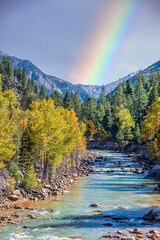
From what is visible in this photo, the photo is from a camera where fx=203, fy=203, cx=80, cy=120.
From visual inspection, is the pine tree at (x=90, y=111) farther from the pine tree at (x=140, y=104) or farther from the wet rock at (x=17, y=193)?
the wet rock at (x=17, y=193)

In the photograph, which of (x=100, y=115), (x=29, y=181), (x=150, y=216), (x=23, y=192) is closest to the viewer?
(x=150, y=216)

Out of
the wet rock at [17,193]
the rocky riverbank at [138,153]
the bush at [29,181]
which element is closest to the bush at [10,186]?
the wet rock at [17,193]

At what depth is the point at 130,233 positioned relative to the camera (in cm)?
1416

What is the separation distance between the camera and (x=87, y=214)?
61.1 ft

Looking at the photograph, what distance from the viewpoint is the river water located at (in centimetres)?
1424

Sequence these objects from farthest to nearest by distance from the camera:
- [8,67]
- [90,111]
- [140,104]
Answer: [8,67] → [90,111] → [140,104]

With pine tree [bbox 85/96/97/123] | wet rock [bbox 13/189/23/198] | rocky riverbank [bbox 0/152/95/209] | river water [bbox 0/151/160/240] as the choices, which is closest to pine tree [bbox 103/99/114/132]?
pine tree [bbox 85/96/97/123]

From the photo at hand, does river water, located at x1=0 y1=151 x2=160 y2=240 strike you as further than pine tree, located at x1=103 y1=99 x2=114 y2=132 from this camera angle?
No

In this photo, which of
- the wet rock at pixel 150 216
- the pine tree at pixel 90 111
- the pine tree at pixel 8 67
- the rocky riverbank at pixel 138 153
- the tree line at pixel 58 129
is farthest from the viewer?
the pine tree at pixel 8 67

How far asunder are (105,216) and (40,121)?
52.2ft

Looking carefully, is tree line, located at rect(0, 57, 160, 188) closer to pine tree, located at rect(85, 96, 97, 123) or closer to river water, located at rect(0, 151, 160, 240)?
pine tree, located at rect(85, 96, 97, 123)

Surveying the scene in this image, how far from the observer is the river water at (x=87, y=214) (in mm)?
14242

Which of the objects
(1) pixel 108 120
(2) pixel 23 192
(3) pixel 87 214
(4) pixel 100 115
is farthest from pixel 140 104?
(3) pixel 87 214

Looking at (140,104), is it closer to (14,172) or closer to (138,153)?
(138,153)
